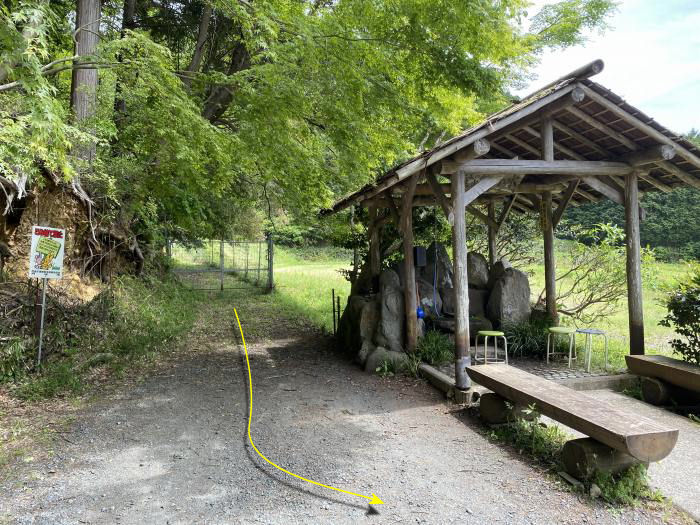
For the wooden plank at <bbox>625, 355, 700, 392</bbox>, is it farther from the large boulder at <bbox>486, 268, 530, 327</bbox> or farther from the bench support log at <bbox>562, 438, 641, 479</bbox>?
the large boulder at <bbox>486, 268, 530, 327</bbox>

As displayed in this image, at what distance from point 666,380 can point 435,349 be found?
9.94ft

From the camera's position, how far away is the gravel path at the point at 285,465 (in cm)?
324

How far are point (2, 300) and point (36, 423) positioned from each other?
105 inches

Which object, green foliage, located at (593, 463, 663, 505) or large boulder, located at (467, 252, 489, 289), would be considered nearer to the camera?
green foliage, located at (593, 463, 663, 505)

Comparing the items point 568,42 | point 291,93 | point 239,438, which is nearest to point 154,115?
point 291,93

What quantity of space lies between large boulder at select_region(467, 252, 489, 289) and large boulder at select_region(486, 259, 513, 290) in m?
0.16

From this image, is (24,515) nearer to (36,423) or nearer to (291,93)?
(36,423)

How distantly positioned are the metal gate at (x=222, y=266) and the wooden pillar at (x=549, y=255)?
10.9 metres

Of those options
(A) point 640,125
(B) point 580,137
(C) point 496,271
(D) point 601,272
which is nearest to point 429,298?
Result: (C) point 496,271

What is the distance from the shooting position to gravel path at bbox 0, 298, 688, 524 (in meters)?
3.24

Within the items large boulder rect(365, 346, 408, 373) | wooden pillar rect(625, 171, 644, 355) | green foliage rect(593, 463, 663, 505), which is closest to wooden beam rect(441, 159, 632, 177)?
wooden pillar rect(625, 171, 644, 355)

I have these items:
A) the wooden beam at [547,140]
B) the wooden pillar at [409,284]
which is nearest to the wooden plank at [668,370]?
the wooden beam at [547,140]

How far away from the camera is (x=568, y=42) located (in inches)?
601

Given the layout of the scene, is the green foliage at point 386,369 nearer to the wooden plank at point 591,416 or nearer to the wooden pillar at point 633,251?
the wooden plank at point 591,416
